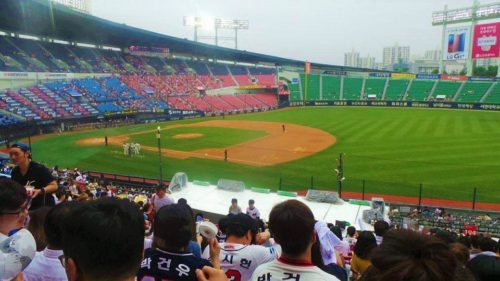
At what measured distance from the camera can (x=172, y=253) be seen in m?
3.17

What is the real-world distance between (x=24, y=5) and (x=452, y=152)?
4484 cm

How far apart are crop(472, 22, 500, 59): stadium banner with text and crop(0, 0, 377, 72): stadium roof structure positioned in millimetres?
43438

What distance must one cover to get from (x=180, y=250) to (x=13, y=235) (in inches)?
49.9

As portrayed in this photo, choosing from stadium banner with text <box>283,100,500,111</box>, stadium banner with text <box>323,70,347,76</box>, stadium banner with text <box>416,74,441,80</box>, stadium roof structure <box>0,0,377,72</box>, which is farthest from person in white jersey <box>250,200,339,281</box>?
stadium banner with text <box>323,70,347,76</box>

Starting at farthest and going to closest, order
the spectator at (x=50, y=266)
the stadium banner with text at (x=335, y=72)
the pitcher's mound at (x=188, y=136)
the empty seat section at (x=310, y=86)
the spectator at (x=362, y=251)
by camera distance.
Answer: the stadium banner with text at (x=335, y=72) → the empty seat section at (x=310, y=86) → the pitcher's mound at (x=188, y=136) → the spectator at (x=362, y=251) → the spectator at (x=50, y=266)

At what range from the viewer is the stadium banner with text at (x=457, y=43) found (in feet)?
233

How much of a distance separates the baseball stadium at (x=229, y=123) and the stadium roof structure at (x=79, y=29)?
0.29 meters

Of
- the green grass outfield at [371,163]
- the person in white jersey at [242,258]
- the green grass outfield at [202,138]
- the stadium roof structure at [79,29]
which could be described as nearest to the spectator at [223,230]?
the person in white jersey at [242,258]

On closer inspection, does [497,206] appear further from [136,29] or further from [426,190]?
[136,29]

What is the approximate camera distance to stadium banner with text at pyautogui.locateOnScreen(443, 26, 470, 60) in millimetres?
70875

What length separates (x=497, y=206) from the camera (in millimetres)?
19688

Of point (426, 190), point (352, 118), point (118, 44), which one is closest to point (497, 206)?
point (426, 190)

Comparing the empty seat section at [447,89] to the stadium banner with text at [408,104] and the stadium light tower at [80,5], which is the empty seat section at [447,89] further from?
the stadium light tower at [80,5]

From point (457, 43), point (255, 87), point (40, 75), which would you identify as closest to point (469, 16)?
point (457, 43)
